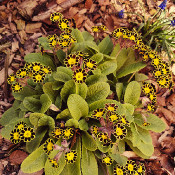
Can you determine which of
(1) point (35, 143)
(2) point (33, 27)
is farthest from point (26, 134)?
(2) point (33, 27)

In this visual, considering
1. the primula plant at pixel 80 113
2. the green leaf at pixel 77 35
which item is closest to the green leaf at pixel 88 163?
the primula plant at pixel 80 113

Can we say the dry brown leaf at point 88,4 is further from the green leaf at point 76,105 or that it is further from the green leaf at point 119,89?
the green leaf at point 76,105

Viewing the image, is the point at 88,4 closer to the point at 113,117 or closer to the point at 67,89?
the point at 67,89

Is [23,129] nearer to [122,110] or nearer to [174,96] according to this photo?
[122,110]

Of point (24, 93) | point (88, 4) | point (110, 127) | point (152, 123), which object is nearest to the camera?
point (110, 127)

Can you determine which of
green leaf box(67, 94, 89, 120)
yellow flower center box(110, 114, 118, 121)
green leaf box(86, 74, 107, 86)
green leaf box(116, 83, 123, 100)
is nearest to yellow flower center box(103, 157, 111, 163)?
yellow flower center box(110, 114, 118, 121)

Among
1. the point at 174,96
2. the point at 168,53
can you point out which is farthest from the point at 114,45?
the point at 174,96
